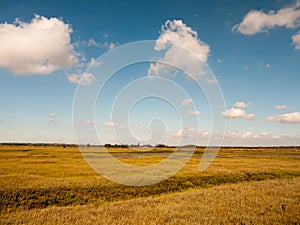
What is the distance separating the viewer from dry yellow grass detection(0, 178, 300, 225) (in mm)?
13391

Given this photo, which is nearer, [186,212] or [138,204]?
[186,212]

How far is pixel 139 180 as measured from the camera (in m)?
24.8

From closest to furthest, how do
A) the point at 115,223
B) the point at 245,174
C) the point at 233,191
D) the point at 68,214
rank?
the point at 115,223 → the point at 68,214 → the point at 233,191 → the point at 245,174

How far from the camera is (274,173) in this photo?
33125mm

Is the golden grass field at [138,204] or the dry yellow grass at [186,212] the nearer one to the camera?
the dry yellow grass at [186,212]

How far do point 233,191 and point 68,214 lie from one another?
42.3 ft

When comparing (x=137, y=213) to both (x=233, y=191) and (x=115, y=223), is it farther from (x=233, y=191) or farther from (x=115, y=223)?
(x=233, y=191)

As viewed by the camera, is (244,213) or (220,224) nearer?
(220,224)

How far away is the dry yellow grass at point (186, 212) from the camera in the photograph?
43.9 feet

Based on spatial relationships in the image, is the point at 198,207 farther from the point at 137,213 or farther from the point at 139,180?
the point at 139,180

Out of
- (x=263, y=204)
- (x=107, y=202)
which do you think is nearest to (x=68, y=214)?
(x=107, y=202)

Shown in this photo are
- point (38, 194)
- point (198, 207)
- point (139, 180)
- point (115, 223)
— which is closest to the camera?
point (115, 223)

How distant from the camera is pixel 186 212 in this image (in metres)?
15.0

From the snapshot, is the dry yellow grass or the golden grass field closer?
the dry yellow grass
